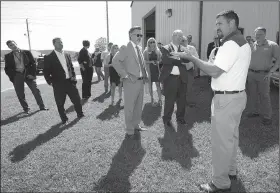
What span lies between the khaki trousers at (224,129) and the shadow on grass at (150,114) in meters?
2.72

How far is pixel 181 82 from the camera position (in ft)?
16.5

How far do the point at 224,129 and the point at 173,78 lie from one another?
2448 mm

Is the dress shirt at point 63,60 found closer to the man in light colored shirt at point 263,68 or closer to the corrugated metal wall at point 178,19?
the man in light colored shirt at point 263,68

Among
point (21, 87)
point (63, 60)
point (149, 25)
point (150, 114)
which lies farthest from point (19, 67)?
point (149, 25)

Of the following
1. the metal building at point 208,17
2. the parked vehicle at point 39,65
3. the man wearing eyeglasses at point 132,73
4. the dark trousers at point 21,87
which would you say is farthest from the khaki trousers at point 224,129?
the parked vehicle at point 39,65

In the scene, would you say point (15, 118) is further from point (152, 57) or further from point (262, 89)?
Answer: point (262, 89)

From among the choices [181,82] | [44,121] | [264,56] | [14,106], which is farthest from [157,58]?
[14,106]

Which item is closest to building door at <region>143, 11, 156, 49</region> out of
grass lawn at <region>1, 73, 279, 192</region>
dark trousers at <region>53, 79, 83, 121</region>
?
dark trousers at <region>53, 79, 83, 121</region>

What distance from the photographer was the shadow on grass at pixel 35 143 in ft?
13.2

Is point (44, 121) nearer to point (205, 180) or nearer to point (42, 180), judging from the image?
point (42, 180)

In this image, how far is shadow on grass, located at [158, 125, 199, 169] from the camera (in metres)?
3.62

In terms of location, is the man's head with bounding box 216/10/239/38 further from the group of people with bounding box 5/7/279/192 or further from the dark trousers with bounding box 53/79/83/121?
the dark trousers with bounding box 53/79/83/121

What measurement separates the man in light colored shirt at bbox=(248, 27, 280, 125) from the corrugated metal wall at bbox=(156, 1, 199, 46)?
564 centimetres

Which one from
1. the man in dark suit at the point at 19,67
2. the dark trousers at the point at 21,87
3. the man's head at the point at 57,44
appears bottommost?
the dark trousers at the point at 21,87
